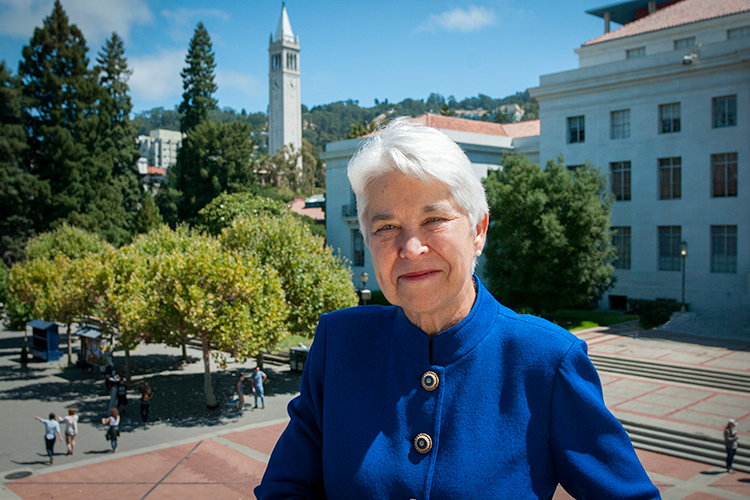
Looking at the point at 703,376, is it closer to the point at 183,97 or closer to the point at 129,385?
the point at 129,385

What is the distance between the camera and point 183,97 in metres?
53.1

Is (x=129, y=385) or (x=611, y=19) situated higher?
(x=611, y=19)

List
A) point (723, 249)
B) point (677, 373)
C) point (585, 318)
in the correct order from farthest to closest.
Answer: point (723, 249)
point (585, 318)
point (677, 373)

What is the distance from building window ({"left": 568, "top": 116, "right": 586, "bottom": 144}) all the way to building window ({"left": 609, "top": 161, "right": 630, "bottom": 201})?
271cm

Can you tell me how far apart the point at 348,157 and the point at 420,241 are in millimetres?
37922

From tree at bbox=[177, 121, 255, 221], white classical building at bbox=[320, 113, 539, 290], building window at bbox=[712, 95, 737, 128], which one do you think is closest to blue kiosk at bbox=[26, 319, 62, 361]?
white classical building at bbox=[320, 113, 539, 290]

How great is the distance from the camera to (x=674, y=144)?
3244 centimetres

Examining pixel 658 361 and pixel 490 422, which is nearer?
pixel 490 422

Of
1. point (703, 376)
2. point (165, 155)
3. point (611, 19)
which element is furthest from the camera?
point (165, 155)

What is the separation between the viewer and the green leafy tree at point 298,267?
845 inches

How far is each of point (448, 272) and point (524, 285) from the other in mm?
27277

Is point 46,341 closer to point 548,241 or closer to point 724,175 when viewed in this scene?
point 548,241

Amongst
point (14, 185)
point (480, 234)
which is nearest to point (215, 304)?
point (480, 234)

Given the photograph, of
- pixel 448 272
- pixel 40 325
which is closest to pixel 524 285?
pixel 40 325
